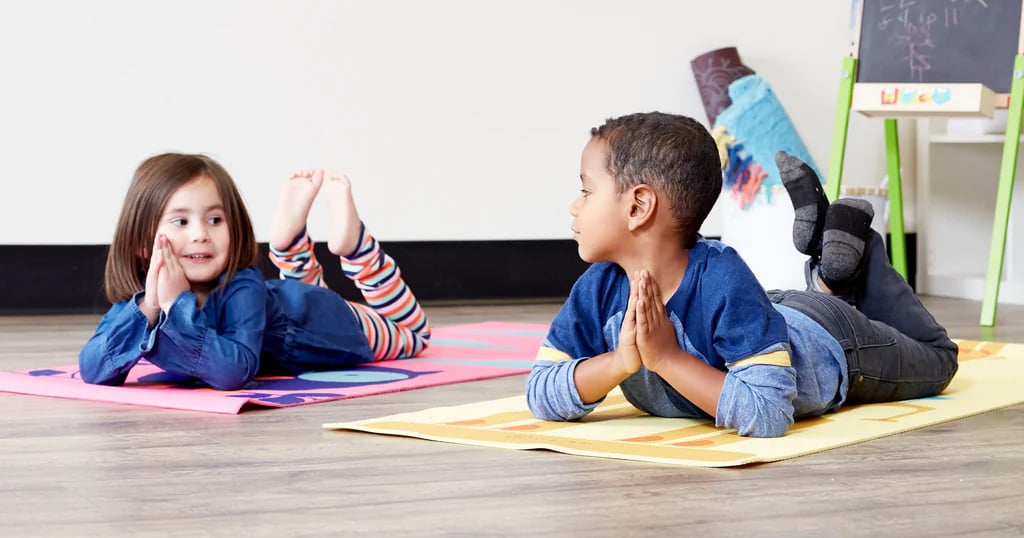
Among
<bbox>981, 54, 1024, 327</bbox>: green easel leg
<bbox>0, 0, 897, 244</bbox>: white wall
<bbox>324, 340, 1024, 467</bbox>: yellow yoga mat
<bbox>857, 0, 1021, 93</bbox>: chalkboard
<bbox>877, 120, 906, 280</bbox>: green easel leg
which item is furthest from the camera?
<bbox>877, 120, 906, 280</bbox>: green easel leg

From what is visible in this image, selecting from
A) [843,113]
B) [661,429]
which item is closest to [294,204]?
[661,429]

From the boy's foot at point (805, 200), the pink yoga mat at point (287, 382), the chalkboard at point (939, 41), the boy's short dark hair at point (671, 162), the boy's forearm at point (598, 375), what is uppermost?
the chalkboard at point (939, 41)

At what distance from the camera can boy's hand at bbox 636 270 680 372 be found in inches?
53.4

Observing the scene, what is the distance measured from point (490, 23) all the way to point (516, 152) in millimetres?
380

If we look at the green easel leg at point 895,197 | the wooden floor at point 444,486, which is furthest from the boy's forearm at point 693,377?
the green easel leg at point 895,197

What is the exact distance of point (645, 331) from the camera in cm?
137

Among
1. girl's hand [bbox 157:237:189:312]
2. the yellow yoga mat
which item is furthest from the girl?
the yellow yoga mat

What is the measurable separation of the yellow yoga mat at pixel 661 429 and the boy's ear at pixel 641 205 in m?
0.24

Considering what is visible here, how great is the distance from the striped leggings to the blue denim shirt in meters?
0.23

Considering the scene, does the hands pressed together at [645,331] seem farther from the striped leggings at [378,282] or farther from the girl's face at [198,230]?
the striped leggings at [378,282]

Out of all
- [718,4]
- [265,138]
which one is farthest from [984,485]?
[718,4]

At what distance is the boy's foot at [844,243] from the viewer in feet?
5.82

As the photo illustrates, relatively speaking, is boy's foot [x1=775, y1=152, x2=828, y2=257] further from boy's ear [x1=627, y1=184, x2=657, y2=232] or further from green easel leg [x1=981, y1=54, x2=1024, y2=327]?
green easel leg [x1=981, y1=54, x2=1024, y2=327]

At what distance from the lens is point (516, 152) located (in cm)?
375
